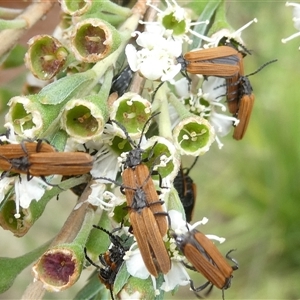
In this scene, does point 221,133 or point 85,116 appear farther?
point 221,133

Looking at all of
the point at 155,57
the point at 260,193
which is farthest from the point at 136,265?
the point at 260,193

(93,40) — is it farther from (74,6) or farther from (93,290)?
(93,290)

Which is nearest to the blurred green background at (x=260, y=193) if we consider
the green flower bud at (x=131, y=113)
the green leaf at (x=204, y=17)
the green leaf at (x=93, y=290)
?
the green leaf at (x=204, y=17)

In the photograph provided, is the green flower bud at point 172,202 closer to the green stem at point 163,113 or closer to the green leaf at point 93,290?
the green stem at point 163,113

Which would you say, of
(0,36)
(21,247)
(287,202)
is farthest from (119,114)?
(21,247)

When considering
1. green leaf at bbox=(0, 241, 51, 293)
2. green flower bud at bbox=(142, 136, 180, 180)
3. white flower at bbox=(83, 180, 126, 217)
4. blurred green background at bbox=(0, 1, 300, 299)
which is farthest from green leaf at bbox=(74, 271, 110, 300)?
blurred green background at bbox=(0, 1, 300, 299)

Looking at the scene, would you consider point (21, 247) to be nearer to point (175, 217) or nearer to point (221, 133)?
point (221, 133)
